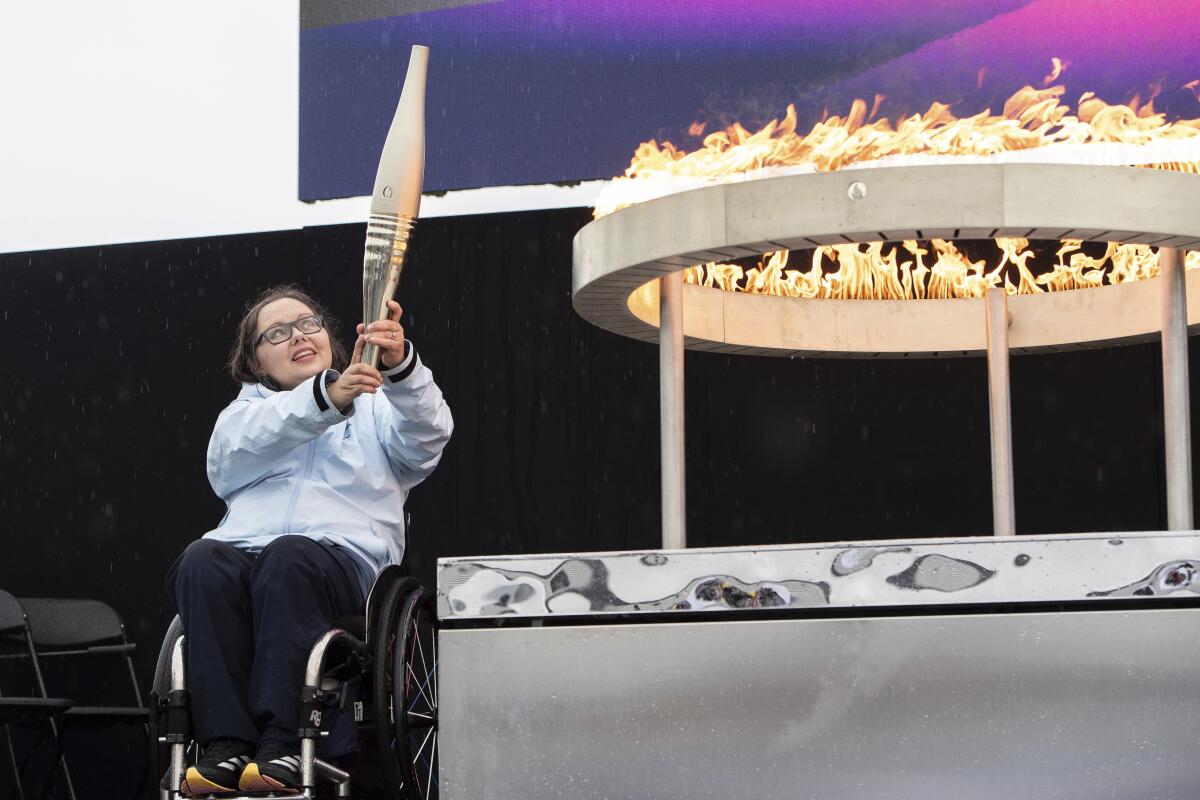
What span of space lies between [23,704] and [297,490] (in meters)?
1.36

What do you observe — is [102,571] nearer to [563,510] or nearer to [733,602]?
[563,510]

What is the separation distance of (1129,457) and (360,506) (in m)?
2.14

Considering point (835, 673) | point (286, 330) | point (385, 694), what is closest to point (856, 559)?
point (835, 673)

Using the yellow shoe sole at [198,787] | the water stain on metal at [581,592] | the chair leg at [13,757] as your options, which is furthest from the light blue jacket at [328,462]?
the chair leg at [13,757]

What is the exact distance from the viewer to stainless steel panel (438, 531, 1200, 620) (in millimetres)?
2229

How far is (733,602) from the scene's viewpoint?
234 centimetres

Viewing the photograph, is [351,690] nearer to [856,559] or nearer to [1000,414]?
[856,559]

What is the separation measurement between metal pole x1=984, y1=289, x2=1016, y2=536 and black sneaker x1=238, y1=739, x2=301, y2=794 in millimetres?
1636

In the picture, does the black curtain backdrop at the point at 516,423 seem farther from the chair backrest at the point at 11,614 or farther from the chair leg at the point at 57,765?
the chair backrest at the point at 11,614

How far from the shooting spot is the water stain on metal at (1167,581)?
221cm

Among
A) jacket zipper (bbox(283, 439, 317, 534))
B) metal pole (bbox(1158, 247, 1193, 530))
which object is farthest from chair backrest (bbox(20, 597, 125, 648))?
metal pole (bbox(1158, 247, 1193, 530))

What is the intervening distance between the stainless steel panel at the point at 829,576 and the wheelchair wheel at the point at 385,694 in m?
0.12

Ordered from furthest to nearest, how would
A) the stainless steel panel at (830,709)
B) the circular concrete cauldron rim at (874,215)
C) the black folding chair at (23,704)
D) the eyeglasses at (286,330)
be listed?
the black folding chair at (23,704) → the eyeglasses at (286,330) → the circular concrete cauldron rim at (874,215) → the stainless steel panel at (830,709)

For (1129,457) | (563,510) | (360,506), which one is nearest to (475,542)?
(563,510)
